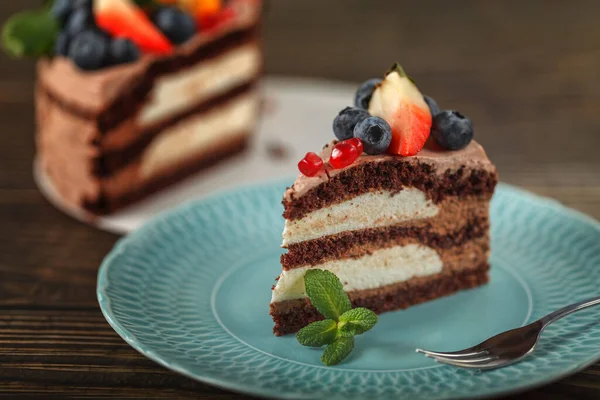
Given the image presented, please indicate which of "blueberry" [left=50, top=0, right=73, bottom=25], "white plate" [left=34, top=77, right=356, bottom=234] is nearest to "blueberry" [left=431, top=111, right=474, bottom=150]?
"white plate" [left=34, top=77, right=356, bottom=234]

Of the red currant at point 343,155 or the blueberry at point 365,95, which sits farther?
the blueberry at point 365,95

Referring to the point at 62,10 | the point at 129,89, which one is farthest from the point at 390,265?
the point at 62,10

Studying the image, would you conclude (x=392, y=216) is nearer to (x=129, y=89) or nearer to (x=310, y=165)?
(x=310, y=165)

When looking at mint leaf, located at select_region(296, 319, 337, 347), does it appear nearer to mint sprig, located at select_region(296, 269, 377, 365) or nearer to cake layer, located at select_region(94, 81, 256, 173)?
mint sprig, located at select_region(296, 269, 377, 365)

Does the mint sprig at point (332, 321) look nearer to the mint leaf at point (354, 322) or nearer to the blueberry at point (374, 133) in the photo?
the mint leaf at point (354, 322)

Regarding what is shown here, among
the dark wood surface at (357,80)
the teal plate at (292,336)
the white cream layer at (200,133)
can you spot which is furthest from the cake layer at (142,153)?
the teal plate at (292,336)

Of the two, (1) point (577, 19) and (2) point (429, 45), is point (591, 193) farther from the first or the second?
(1) point (577, 19)
